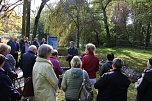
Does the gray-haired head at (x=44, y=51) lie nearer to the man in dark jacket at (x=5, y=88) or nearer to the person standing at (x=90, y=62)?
the man in dark jacket at (x=5, y=88)

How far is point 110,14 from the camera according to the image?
5684cm

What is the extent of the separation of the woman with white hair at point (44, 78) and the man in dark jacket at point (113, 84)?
2.98 feet

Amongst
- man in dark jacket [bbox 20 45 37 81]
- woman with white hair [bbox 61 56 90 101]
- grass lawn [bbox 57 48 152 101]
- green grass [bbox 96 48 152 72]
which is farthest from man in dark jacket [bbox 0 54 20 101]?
green grass [bbox 96 48 152 72]

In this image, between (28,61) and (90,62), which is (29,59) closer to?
(28,61)

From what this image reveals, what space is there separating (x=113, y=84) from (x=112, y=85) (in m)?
0.03

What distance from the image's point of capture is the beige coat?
21.9ft

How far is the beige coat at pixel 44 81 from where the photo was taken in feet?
21.9

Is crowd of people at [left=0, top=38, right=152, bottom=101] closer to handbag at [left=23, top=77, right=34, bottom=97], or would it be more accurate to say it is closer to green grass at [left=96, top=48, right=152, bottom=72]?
handbag at [left=23, top=77, right=34, bottom=97]

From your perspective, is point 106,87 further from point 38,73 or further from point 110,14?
point 110,14

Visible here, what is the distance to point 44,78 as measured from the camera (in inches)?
265

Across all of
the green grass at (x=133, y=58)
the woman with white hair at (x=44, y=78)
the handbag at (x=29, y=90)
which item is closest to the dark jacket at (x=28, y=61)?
the handbag at (x=29, y=90)

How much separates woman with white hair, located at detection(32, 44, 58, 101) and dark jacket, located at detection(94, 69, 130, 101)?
0.91 metres

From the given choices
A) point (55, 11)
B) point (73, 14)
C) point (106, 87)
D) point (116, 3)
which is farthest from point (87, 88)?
point (116, 3)

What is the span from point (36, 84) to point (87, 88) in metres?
1.37
